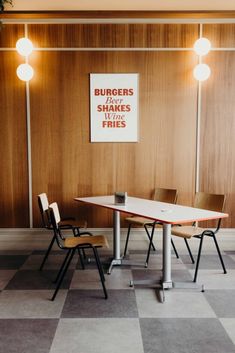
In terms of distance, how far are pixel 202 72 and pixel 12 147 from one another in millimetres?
3060

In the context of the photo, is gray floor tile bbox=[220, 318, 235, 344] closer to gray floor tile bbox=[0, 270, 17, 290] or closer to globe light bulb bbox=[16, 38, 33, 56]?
gray floor tile bbox=[0, 270, 17, 290]

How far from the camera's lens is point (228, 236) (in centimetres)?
573

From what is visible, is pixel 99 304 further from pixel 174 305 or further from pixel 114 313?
pixel 174 305

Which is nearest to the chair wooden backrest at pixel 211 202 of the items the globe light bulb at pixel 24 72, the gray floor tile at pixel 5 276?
the gray floor tile at pixel 5 276

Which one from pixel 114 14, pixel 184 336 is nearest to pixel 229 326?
pixel 184 336

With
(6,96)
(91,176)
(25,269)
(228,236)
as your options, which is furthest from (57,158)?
(228,236)

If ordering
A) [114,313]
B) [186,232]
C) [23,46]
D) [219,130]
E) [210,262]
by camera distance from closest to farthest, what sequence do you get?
[114,313] → [186,232] → [210,262] → [23,46] → [219,130]

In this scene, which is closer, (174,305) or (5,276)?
(174,305)

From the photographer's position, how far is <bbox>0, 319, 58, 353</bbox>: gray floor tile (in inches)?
110

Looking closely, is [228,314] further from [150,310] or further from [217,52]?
[217,52]

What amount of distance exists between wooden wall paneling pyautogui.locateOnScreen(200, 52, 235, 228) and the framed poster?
108 cm

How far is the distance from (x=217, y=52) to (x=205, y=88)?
564 mm

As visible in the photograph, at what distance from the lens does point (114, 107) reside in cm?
564

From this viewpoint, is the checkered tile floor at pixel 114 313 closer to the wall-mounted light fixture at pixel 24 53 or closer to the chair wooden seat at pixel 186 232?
the chair wooden seat at pixel 186 232
